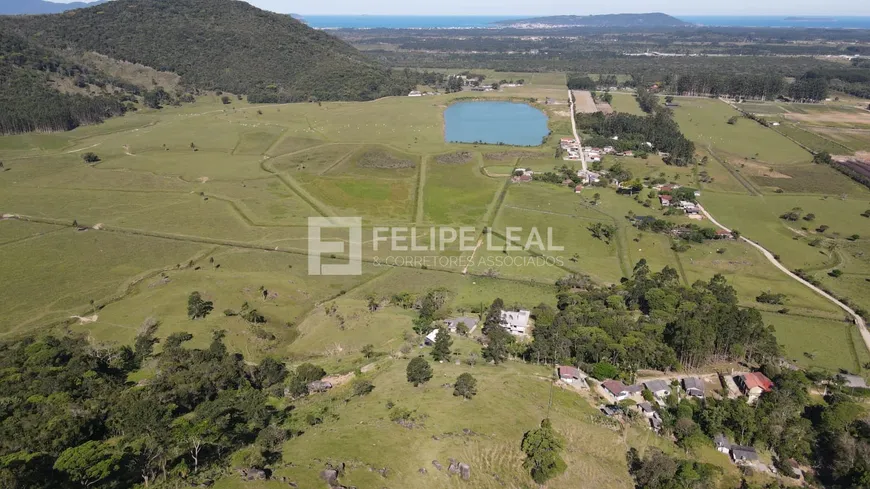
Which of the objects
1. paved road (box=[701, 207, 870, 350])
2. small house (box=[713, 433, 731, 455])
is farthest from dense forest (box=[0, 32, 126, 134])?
paved road (box=[701, 207, 870, 350])

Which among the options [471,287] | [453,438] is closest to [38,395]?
[453,438]

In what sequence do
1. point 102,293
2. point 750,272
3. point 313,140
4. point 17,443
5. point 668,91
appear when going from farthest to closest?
point 668,91 → point 313,140 → point 750,272 → point 102,293 → point 17,443

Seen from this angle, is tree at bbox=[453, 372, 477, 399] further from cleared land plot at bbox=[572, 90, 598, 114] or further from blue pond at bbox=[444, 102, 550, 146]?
cleared land plot at bbox=[572, 90, 598, 114]

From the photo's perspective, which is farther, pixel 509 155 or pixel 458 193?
pixel 509 155

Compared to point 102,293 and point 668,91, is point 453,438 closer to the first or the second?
point 102,293

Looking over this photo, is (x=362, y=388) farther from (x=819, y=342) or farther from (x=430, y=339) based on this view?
(x=819, y=342)

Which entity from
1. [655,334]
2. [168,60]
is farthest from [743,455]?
[168,60]

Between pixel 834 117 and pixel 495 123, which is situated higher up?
pixel 834 117
